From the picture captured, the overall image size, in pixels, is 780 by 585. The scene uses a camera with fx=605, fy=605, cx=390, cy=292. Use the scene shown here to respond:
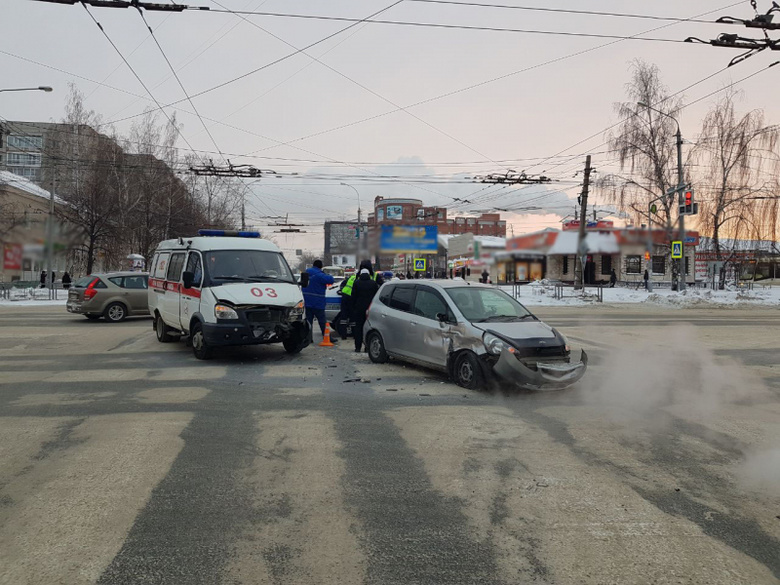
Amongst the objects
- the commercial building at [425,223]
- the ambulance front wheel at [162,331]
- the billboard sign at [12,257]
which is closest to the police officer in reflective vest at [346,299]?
the ambulance front wheel at [162,331]

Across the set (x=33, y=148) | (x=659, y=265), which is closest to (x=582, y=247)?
(x=659, y=265)

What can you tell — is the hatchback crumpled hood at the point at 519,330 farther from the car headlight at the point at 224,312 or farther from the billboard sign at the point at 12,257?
the billboard sign at the point at 12,257

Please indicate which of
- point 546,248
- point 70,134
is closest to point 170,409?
A: point 70,134

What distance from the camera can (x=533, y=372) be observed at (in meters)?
8.19

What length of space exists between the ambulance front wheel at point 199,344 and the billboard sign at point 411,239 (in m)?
6.95

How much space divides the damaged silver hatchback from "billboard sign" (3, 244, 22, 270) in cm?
635

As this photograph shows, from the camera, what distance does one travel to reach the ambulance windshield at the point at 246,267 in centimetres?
1135

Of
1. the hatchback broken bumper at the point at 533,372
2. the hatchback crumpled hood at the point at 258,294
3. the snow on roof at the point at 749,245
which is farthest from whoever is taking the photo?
the hatchback crumpled hood at the point at 258,294

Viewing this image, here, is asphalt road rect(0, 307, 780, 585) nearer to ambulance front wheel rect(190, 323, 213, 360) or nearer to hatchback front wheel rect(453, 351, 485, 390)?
hatchback front wheel rect(453, 351, 485, 390)

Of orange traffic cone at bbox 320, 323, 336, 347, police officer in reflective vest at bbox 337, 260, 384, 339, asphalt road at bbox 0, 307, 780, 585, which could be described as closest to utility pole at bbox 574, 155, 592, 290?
asphalt road at bbox 0, 307, 780, 585

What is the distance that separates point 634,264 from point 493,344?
Answer: 4.04 m

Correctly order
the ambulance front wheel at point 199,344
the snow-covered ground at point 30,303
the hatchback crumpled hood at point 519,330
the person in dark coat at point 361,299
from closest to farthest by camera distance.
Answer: the hatchback crumpled hood at point 519,330 < the ambulance front wheel at point 199,344 < the person in dark coat at point 361,299 < the snow-covered ground at point 30,303

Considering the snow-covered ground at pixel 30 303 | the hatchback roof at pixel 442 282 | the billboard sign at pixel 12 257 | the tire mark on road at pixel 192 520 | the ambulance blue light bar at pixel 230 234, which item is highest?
the ambulance blue light bar at pixel 230 234

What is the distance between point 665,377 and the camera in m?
9.98
